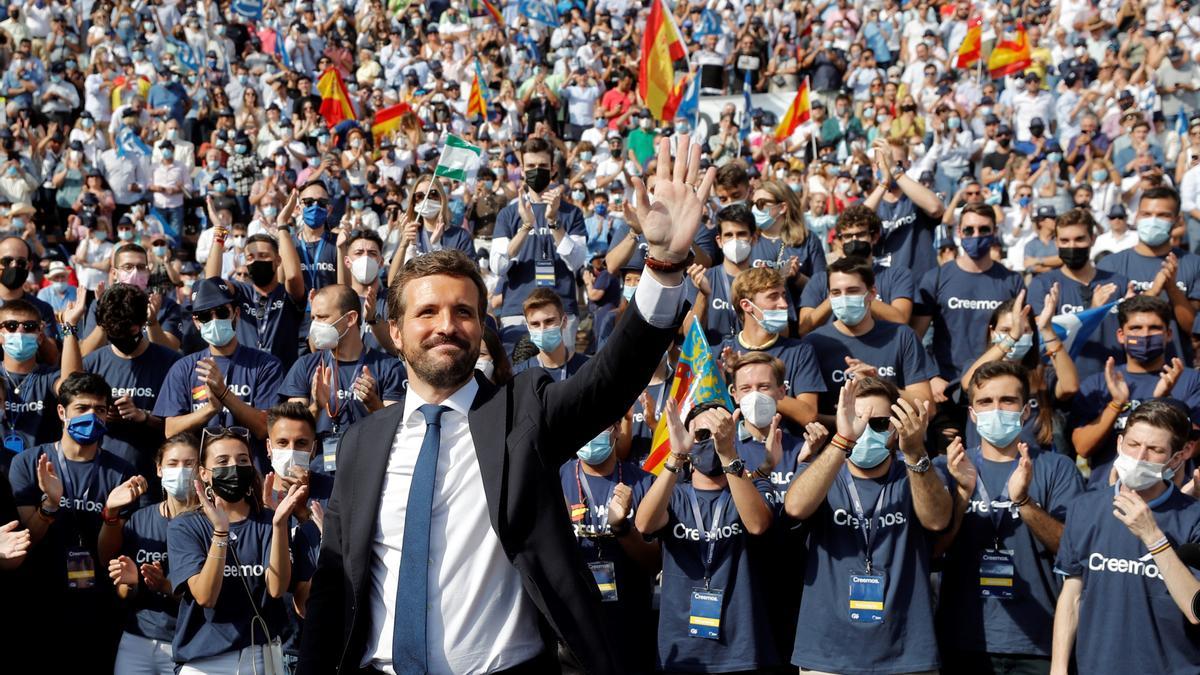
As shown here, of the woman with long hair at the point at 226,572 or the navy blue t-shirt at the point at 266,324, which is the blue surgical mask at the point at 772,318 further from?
the navy blue t-shirt at the point at 266,324

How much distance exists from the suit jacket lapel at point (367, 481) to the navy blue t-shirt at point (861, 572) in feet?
10.1

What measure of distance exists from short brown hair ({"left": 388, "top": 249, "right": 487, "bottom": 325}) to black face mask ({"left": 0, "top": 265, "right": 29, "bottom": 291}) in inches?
248

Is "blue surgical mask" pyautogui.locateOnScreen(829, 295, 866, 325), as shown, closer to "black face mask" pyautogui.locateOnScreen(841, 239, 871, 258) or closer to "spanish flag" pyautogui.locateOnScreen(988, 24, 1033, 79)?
"black face mask" pyautogui.locateOnScreen(841, 239, 871, 258)

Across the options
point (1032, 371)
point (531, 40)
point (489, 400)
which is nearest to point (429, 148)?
point (531, 40)

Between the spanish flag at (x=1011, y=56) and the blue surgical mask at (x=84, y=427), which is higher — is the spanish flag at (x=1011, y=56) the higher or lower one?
the higher one

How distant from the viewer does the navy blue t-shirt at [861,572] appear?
233 inches

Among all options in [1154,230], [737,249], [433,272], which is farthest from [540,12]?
[433,272]

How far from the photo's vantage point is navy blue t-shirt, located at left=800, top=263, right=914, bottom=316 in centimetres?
860

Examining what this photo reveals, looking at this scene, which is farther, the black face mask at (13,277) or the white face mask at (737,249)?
the black face mask at (13,277)

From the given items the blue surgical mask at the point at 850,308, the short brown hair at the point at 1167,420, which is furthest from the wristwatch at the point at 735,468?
the blue surgical mask at the point at 850,308

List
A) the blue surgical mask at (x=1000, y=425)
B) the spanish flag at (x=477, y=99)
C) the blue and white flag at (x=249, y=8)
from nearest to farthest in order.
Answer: the blue surgical mask at (x=1000, y=425), the spanish flag at (x=477, y=99), the blue and white flag at (x=249, y=8)

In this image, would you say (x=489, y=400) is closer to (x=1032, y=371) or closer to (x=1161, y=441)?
(x=1161, y=441)

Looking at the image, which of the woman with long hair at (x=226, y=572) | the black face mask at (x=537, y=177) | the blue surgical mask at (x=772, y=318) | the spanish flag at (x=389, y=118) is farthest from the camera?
the spanish flag at (x=389, y=118)

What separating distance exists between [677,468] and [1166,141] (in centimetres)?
1341
